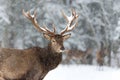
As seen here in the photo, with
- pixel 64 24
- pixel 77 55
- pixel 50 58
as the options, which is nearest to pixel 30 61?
pixel 50 58

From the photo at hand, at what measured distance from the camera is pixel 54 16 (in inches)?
1164

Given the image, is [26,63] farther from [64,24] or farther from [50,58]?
[64,24]

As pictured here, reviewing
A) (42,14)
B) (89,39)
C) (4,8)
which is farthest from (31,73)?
(89,39)

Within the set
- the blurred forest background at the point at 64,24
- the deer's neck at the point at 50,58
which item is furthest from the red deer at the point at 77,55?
the deer's neck at the point at 50,58

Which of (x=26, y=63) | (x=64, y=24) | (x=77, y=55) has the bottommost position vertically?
(x=77, y=55)

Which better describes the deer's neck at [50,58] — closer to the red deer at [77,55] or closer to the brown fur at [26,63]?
the brown fur at [26,63]

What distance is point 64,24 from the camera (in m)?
29.8

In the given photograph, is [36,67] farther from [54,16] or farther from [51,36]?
[54,16]

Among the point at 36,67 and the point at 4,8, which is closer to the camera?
the point at 36,67

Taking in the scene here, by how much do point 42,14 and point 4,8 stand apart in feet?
11.1

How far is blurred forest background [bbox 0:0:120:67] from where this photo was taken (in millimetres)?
28406

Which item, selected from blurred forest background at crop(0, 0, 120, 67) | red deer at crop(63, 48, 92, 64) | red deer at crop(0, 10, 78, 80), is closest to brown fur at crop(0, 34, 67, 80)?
red deer at crop(0, 10, 78, 80)

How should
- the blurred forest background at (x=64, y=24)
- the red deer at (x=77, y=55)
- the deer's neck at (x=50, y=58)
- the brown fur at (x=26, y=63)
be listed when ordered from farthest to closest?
1. the blurred forest background at (x=64, y=24)
2. the red deer at (x=77, y=55)
3. the deer's neck at (x=50, y=58)
4. the brown fur at (x=26, y=63)

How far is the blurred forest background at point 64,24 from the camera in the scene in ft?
93.2
